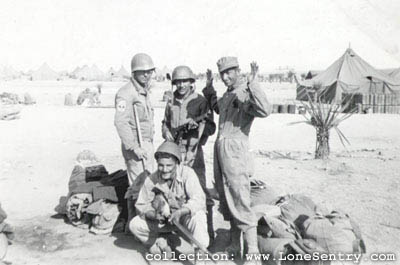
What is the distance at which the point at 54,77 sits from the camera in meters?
61.8

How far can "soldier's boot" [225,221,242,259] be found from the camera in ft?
14.3

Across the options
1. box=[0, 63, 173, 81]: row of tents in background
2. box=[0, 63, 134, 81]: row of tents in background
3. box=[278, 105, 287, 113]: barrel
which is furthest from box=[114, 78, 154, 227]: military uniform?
box=[0, 63, 134, 81]: row of tents in background

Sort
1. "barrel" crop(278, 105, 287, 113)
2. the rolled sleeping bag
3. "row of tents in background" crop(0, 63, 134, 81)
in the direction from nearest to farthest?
the rolled sleeping bag
"barrel" crop(278, 105, 287, 113)
"row of tents in background" crop(0, 63, 134, 81)

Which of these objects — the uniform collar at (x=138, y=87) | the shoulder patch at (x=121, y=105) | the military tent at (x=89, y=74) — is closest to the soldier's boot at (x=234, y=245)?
the shoulder patch at (x=121, y=105)

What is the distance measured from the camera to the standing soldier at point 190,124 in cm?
480

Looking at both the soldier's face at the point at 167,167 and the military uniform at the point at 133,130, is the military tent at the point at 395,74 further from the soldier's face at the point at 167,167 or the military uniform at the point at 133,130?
the soldier's face at the point at 167,167

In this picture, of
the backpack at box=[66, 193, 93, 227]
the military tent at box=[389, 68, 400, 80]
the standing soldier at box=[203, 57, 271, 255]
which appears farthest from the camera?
the military tent at box=[389, 68, 400, 80]

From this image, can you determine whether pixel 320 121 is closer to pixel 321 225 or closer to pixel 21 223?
pixel 321 225

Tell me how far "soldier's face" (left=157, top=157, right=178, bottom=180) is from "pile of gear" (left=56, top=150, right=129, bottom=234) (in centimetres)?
137

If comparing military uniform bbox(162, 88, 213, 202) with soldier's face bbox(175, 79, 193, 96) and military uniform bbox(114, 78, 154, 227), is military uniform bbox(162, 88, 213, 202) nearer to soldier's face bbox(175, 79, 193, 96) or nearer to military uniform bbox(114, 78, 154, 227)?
soldier's face bbox(175, 79, 193, 96)

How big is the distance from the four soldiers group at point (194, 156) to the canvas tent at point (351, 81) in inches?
678

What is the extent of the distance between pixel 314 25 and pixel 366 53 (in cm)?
2543

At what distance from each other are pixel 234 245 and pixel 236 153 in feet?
3.16

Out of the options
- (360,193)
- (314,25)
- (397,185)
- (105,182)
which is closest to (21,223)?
(105,182)
